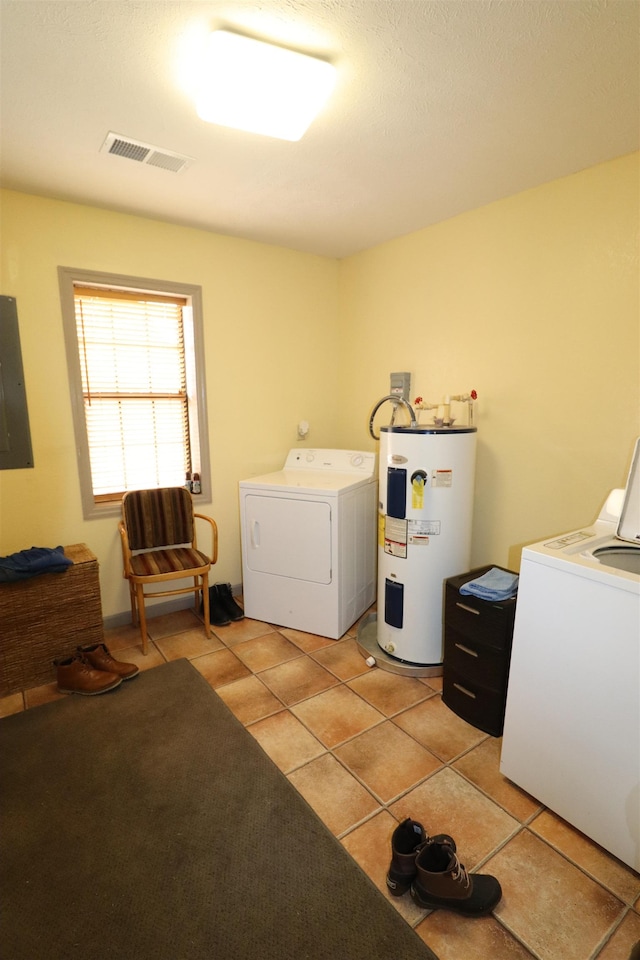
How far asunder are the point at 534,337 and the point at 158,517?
7.91 feet

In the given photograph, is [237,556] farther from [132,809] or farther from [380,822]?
[380,822]

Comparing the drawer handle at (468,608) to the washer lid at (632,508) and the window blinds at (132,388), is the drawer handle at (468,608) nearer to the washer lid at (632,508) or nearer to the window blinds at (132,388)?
the washer lid at (632,508)

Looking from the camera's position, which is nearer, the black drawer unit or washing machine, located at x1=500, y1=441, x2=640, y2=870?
washing machine, located at x1=500, y1=441, x2=640, y2=870

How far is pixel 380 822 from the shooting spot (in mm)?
1595

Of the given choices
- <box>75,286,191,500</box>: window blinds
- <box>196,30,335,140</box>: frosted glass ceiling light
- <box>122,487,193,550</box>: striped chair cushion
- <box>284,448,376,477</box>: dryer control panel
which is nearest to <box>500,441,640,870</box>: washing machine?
<box>284,448,376,477</box>: dryer control panel

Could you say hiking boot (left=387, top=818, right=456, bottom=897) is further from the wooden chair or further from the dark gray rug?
the wooden chair

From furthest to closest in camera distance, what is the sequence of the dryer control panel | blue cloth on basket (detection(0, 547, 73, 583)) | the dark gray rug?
1. the dryer control panel
2. blue cloth on basket (detection(0, 547, 73, 583))
3. the dark gray rug

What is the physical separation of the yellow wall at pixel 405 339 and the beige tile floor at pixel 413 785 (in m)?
0.91

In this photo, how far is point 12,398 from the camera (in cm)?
244

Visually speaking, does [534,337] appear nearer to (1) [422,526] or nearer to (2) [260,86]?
(1) [422,526]

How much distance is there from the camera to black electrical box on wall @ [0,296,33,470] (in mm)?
2385

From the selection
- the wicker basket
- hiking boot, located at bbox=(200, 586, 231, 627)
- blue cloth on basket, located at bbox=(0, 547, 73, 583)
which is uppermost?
blue cloth on basket, located at bbox=(0, 547, 73, 583)

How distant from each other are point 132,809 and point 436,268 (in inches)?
122

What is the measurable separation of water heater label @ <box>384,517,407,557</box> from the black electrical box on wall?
2028 mm
